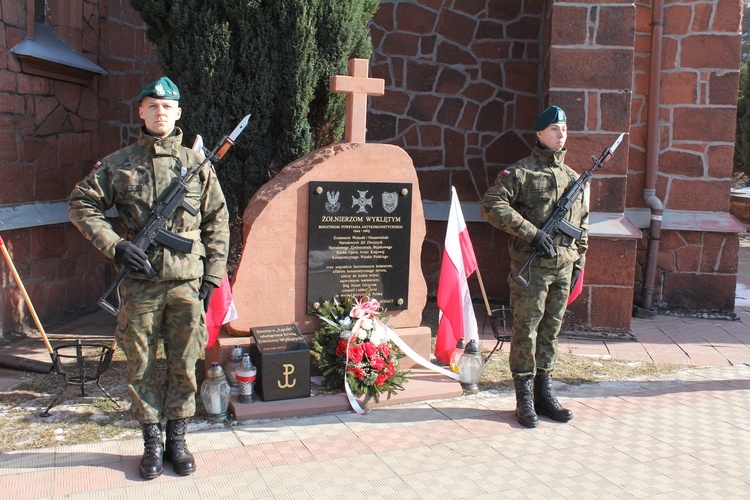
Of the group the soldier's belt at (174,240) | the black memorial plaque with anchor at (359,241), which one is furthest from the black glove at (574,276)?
the soldier's belt at (174,240)

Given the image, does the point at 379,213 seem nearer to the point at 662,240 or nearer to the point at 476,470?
the point at 476,470

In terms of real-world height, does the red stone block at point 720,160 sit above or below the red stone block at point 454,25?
below

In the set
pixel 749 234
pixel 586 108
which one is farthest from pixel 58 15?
pixel 749 234

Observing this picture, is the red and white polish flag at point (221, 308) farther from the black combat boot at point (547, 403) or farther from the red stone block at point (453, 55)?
the red stone block at point (453, 55)

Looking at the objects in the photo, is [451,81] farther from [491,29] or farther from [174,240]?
[174,240]

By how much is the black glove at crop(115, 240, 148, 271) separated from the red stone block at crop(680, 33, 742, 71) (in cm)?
665

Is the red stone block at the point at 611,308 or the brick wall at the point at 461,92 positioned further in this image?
the brick wall at the point at 461,92

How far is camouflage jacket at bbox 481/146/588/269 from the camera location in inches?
171

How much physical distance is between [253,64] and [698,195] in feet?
17.3

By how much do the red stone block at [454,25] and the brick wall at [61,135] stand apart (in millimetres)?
A: 3468

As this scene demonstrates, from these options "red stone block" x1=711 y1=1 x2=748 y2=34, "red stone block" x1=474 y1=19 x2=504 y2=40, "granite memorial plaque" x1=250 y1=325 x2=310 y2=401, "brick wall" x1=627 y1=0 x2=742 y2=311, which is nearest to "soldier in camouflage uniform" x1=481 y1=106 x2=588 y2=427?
"granite memorial plaque" x1=250 y1=325 x2=310 y2=401

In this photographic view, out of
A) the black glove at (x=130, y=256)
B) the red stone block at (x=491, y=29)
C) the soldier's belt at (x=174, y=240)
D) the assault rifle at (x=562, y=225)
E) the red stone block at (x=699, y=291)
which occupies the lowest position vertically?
the red stone block at (x=699, y=291)

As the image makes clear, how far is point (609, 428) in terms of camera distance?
434 centimetres

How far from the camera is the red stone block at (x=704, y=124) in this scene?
761 centimetres
